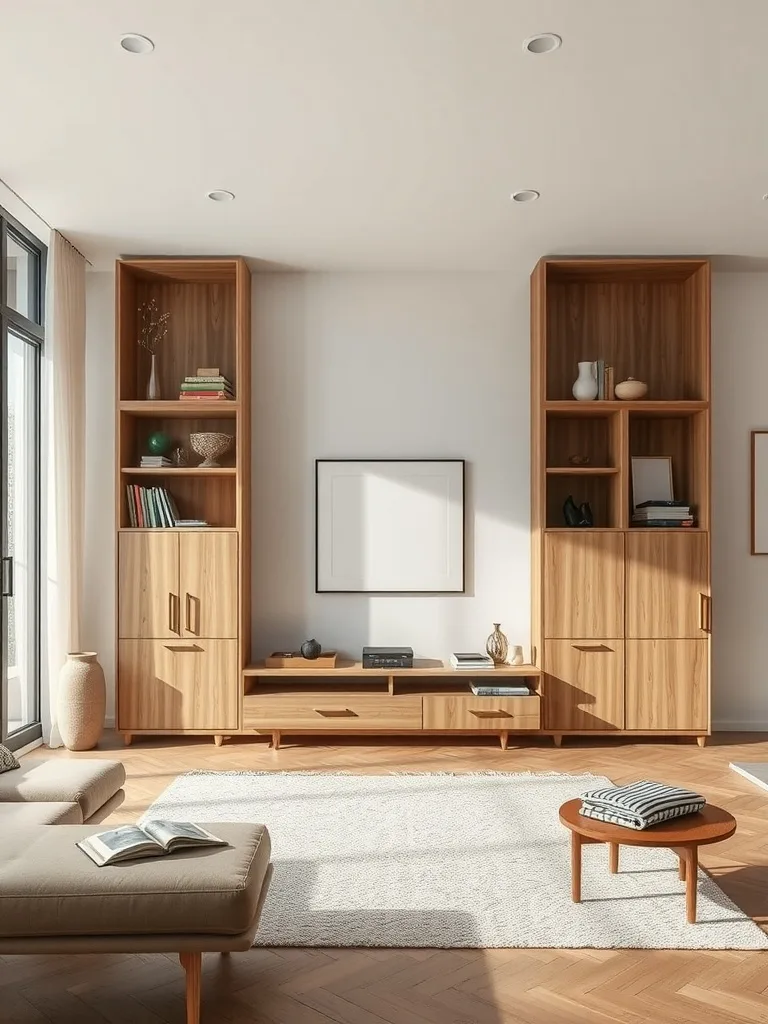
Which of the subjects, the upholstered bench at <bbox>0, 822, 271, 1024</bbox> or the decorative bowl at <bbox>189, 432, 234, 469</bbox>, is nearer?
the upholstered bench at <bbox>0, 822, 271, 1024</bbox>

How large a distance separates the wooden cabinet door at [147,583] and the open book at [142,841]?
2950mm

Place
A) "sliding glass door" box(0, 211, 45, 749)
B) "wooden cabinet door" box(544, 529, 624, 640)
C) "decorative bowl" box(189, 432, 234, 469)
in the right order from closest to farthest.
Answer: "sliding glass door" box(0, 211, 45, 749) < "wooden cabinet door" box(544, 529, 624, 640) < "decorative bowl" box(189, 432, 234, 469)

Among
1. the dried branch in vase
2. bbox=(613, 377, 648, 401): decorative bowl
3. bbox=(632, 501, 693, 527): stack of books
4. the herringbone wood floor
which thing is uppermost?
the dried branch in vase

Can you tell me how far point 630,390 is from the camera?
5.52 m

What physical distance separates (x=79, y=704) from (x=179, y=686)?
22.7 inches

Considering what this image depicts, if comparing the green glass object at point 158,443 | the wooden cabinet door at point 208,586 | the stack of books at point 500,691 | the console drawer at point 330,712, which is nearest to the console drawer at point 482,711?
the stack of books at point 500,691

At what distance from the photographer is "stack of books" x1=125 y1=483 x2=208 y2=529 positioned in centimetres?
558

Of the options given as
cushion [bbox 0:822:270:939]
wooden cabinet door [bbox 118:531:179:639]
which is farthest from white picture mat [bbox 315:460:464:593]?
cushion [bbox 0:822:270:939]

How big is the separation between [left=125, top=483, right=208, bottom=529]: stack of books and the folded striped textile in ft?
10.6

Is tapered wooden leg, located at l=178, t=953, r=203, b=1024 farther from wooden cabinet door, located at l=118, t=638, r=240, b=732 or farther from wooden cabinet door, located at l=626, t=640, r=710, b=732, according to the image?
wooden cabinet door, located at l=626, t=640, r=710, b=732

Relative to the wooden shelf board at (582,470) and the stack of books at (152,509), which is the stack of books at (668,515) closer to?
the wooden shelf board at (582,470)

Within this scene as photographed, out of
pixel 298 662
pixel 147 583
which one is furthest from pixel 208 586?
pixel 298 662

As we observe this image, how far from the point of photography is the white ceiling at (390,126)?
3.07 metres

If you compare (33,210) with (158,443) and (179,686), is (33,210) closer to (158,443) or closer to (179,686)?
(158,443)
